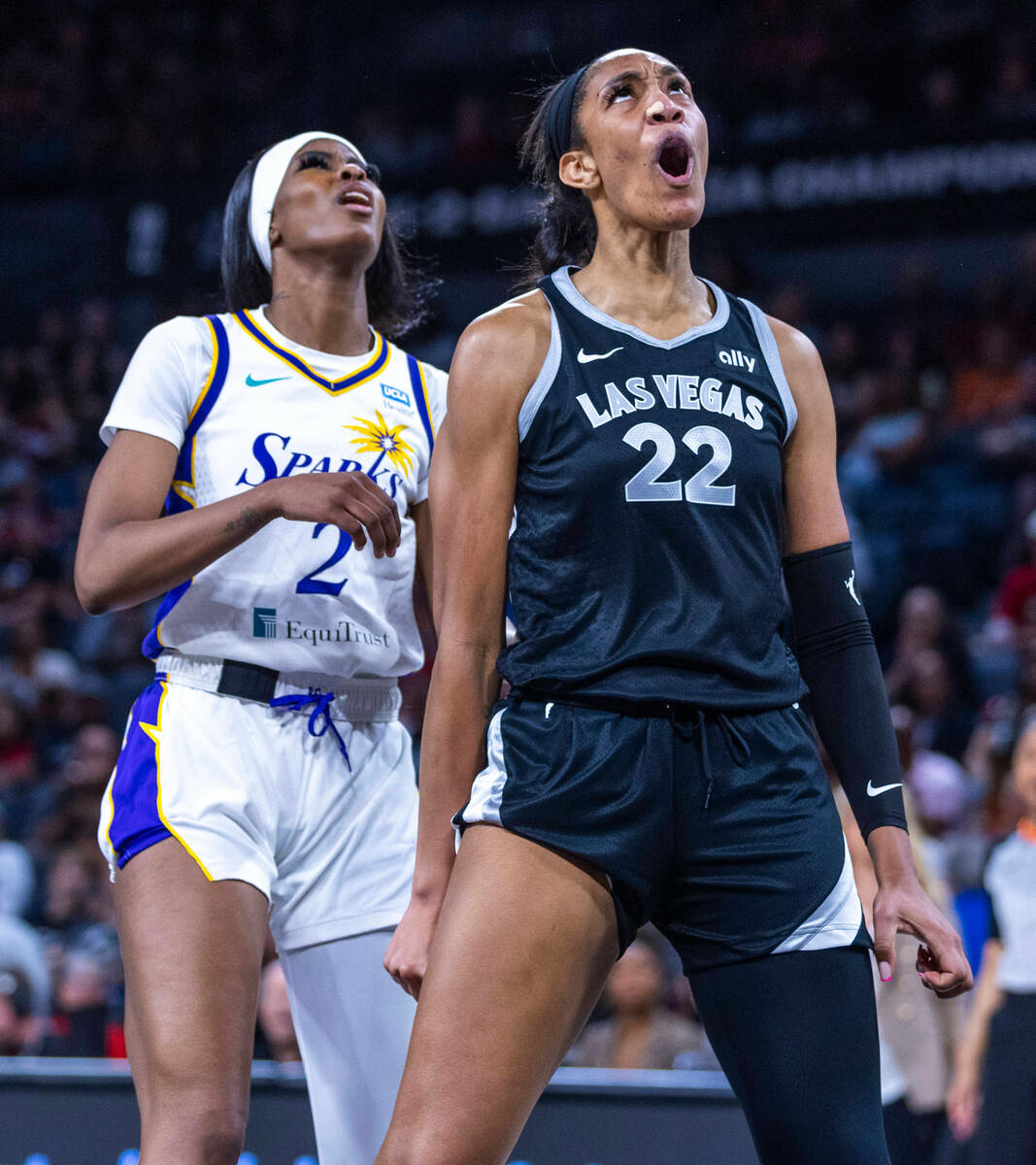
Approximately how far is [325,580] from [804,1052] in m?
1.17

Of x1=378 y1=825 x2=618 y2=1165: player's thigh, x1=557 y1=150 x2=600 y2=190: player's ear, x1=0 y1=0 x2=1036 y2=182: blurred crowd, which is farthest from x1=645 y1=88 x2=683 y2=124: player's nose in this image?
x1=0 y1=0 x2=1036 y2=182: blurred crowd

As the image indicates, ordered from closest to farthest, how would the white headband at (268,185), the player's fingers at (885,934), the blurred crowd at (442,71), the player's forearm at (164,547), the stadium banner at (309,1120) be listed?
the player's fingers at (885,934), the player's forearm at (164,547), the white headband at (268,185), the stadium banner at (309,1120), the blurred crowd at (442,71)

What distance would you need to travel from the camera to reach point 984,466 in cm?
882

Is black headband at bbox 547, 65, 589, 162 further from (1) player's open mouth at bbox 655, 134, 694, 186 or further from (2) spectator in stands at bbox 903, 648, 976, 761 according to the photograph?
(2) spectator in stands at bbox 903, 648, 976, 761

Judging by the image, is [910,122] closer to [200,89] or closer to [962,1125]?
[200,89]

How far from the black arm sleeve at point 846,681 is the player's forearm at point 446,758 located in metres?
0.50

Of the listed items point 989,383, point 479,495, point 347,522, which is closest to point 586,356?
point 479,495

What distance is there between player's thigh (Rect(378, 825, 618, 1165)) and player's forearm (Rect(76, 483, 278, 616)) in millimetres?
729

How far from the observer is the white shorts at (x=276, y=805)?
2480 mm

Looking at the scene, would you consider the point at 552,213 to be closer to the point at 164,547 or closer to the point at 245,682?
the point at 164,547

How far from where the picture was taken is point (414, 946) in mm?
2023

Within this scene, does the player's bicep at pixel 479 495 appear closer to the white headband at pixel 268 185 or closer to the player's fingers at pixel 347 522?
the player's fingers at pixel 347 522

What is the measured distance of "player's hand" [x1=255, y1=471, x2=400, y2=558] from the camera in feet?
7.52

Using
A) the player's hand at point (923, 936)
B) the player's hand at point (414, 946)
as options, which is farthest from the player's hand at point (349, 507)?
the player's hand at point (923, 936)
